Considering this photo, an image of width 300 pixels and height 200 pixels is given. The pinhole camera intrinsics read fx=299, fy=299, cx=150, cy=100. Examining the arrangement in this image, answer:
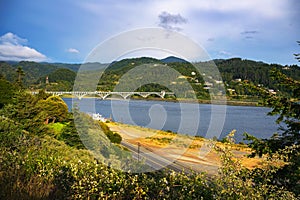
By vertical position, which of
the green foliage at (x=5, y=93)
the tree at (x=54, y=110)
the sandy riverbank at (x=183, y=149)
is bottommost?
the sandy riverbank at (x=183, y=149)

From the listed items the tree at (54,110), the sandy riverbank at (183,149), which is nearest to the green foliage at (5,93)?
the tree at (54,110)

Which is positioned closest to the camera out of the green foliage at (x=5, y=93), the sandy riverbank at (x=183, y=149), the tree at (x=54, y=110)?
the green foliage at (x=5, y=93)

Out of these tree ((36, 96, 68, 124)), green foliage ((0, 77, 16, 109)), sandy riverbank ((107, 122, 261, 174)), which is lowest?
sandy riverbank ((107, 122, 261, 174))

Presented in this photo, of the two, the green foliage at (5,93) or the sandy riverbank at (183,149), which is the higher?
the green foliage at (5,93)

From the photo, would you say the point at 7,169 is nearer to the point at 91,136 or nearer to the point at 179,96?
the point at 91,136

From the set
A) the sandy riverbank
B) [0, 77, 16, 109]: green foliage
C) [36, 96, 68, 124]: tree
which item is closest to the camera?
[0, 77, 16, 109]: green foliage

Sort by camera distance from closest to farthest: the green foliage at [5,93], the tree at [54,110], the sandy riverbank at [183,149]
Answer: the green foliage at [5,93] → the sandy riverbank at [183,149] → the tree at [54,110]

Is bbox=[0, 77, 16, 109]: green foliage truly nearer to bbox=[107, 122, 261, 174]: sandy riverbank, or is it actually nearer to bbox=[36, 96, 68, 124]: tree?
bbox=[36, 96, 68, 124]: tree

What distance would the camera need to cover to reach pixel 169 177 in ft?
12.7

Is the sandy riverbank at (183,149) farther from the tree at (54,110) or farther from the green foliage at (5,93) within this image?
the green foliage at (5,93)

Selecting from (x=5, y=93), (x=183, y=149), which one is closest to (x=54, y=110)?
(x=5, y=93)

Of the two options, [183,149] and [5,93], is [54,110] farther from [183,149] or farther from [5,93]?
[183,149]

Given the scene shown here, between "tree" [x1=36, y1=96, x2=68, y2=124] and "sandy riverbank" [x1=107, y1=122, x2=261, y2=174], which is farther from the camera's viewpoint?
"tree" [x1=36, y1=96, x2=68, y2=124]


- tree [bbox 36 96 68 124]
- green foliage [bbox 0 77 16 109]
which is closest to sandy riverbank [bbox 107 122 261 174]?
tree [bbox 36 96 68 124]
